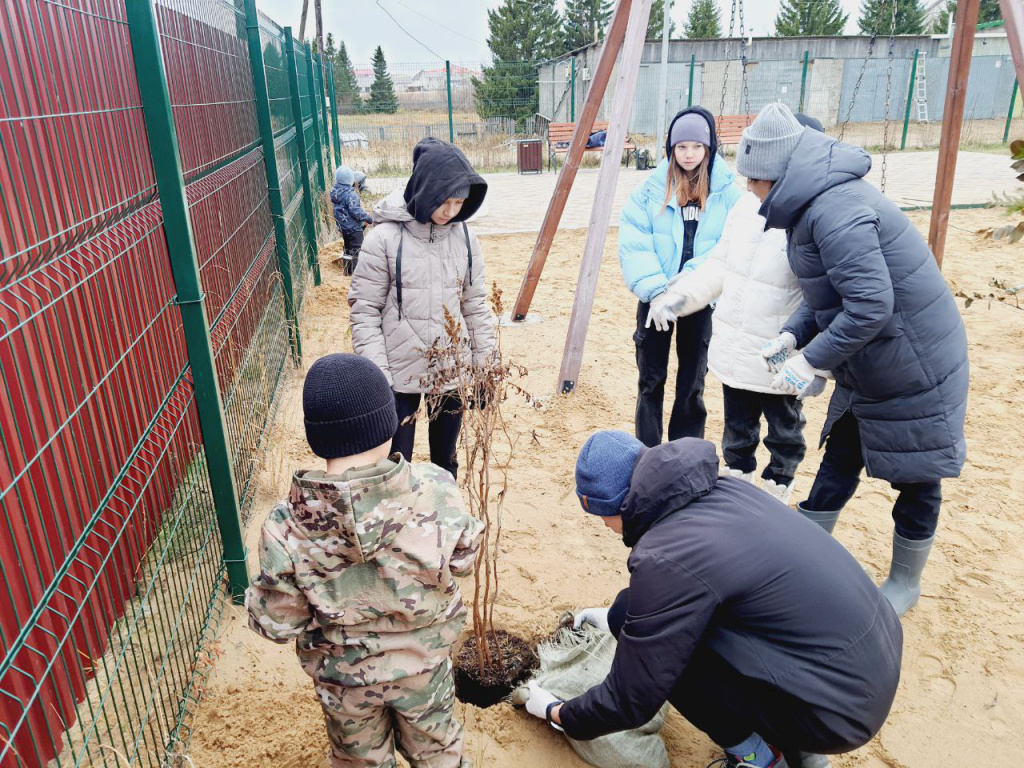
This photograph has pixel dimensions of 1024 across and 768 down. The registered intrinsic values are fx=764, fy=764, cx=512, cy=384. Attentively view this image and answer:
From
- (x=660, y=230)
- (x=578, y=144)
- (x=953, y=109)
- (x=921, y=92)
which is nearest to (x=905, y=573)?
(x=660, y=230)

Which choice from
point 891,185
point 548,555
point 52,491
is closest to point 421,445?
point 548,555

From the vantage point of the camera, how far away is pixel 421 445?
161 inches

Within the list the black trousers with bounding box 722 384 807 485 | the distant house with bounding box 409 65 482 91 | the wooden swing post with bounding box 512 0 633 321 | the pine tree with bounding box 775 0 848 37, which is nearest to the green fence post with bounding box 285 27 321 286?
the wooden swing post with bounding box 512 0 633 321

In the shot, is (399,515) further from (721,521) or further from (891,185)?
(891,185)

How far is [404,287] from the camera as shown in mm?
2754

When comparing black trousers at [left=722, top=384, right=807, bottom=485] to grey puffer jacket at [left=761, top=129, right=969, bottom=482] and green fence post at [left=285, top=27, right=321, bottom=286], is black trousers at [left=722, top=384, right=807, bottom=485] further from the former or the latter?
green fence post at [left=285, top=27, right=321, bottom=286]

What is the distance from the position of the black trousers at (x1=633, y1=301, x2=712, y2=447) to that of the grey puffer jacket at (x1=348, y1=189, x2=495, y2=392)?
103cm

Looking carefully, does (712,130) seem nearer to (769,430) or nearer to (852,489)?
(769,430)

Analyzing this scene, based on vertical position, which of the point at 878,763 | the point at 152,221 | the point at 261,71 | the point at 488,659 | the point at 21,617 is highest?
the point at 261,71

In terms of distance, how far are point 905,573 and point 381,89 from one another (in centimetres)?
4474

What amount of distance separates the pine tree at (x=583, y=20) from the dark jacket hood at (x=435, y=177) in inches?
1546

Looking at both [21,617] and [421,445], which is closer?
[21,617]

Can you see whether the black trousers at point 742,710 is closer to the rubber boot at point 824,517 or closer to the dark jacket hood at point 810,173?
the rubber boot at point 824,517

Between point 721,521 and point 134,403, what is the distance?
6.42 feet
